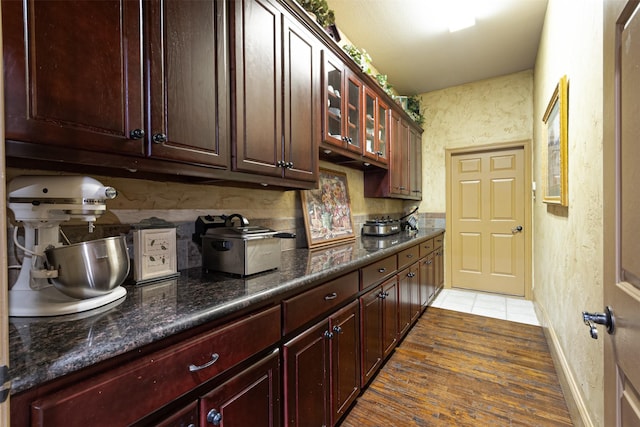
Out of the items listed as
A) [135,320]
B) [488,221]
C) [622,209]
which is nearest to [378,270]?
[622,209]

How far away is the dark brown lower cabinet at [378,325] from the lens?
1.84 meters

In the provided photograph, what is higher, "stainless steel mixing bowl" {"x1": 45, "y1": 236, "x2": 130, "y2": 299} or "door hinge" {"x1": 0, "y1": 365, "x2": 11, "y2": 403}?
"stainless steel mixing bowl" {"x1": 45, "y1": 236, "x2": 130, "y2": 299}

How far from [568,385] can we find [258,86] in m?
2.54

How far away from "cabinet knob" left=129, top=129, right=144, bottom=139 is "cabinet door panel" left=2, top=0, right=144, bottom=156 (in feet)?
0.04

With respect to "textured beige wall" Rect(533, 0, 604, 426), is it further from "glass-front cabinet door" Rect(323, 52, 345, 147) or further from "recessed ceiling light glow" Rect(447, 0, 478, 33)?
"glass-front cabinet door" Rect(323, 52, 345, 147)

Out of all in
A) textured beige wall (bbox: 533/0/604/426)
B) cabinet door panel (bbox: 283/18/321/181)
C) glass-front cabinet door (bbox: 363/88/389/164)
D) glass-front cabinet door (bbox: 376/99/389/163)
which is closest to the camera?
textured beige wall (bbox: 533/0/604/426)

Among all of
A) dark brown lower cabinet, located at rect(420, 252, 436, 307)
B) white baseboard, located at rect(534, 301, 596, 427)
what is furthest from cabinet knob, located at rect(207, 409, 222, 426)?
dark brown lower cabinet, located at rect(420, 252, 436, 307)

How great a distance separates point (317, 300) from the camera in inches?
54.5

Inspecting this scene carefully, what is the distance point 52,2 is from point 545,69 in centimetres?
360

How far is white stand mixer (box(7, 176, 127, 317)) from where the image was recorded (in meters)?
0.83

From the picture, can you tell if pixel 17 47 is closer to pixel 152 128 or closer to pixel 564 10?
pixel 152 128

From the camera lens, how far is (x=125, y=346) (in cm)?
67

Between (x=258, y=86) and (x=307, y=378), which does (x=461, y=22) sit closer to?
(x=258, y=86)

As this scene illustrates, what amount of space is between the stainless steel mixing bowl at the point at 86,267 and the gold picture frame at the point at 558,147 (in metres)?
2.46
